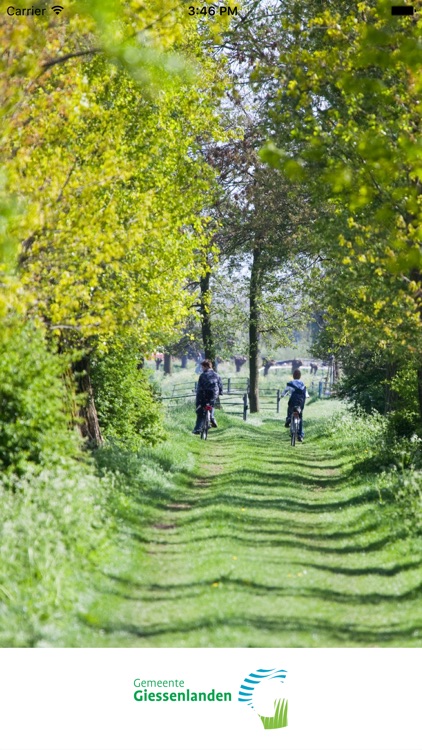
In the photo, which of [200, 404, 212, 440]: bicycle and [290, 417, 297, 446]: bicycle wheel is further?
[290, 417, 297, 446]: bicycle wheel

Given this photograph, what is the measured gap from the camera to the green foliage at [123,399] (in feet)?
71.5

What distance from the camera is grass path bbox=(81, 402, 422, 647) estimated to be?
977 centimetres

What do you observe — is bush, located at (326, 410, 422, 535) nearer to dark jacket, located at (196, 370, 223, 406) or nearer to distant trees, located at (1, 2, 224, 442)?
dark jacket, located at (196, 370, 223, 406)

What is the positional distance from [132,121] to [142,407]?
23.4ft

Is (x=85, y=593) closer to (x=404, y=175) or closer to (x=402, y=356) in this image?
(x=404, y=175)

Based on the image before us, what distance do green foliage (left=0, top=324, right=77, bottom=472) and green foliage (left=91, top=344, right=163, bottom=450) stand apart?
729cm

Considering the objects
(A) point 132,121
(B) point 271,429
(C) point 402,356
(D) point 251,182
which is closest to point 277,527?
(C) point 402,356

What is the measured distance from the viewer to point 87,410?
65.2 ft

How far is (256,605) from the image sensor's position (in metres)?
10.6

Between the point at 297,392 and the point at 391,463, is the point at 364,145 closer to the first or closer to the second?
the point at 391,463
